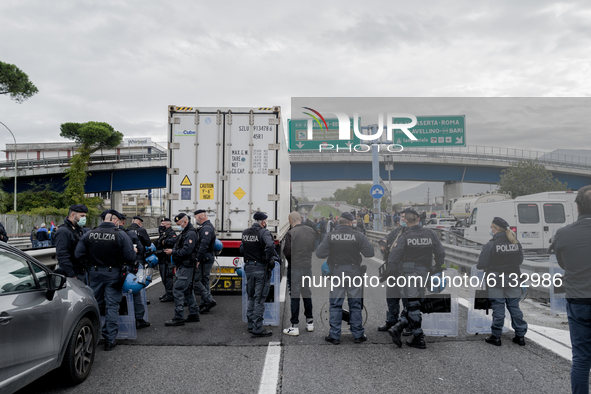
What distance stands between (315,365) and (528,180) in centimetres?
3214

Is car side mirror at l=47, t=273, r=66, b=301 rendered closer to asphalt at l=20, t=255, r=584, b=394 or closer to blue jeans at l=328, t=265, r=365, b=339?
asphalt at l=20, t=255, r=584, b=394

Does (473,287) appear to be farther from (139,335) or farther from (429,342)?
(139,335)

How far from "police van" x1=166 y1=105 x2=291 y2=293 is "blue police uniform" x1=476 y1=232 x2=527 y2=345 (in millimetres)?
4185

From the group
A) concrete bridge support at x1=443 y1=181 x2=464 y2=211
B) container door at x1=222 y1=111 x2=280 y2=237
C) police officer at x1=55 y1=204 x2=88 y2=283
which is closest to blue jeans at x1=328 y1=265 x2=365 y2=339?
container door at x1=222 y1=111 x2=280 y2=237

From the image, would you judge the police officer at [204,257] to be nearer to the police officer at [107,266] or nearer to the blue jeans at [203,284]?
the blue jeans at [203,284]

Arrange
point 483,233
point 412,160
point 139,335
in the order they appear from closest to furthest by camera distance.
Answer: point 139,335 → point 483,233 → point 412,160

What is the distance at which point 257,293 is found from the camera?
5.68 metres

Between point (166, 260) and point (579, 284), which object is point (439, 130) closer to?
point (166, 260)

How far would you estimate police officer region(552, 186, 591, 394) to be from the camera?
3.16 m

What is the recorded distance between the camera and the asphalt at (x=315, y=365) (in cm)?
387

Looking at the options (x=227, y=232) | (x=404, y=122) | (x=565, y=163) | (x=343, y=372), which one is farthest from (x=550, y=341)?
(x=565, y=163)

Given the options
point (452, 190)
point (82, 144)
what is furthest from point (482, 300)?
point (82, 144)

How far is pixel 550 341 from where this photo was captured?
5.18 meters

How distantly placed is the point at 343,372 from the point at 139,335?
10.1 feet
